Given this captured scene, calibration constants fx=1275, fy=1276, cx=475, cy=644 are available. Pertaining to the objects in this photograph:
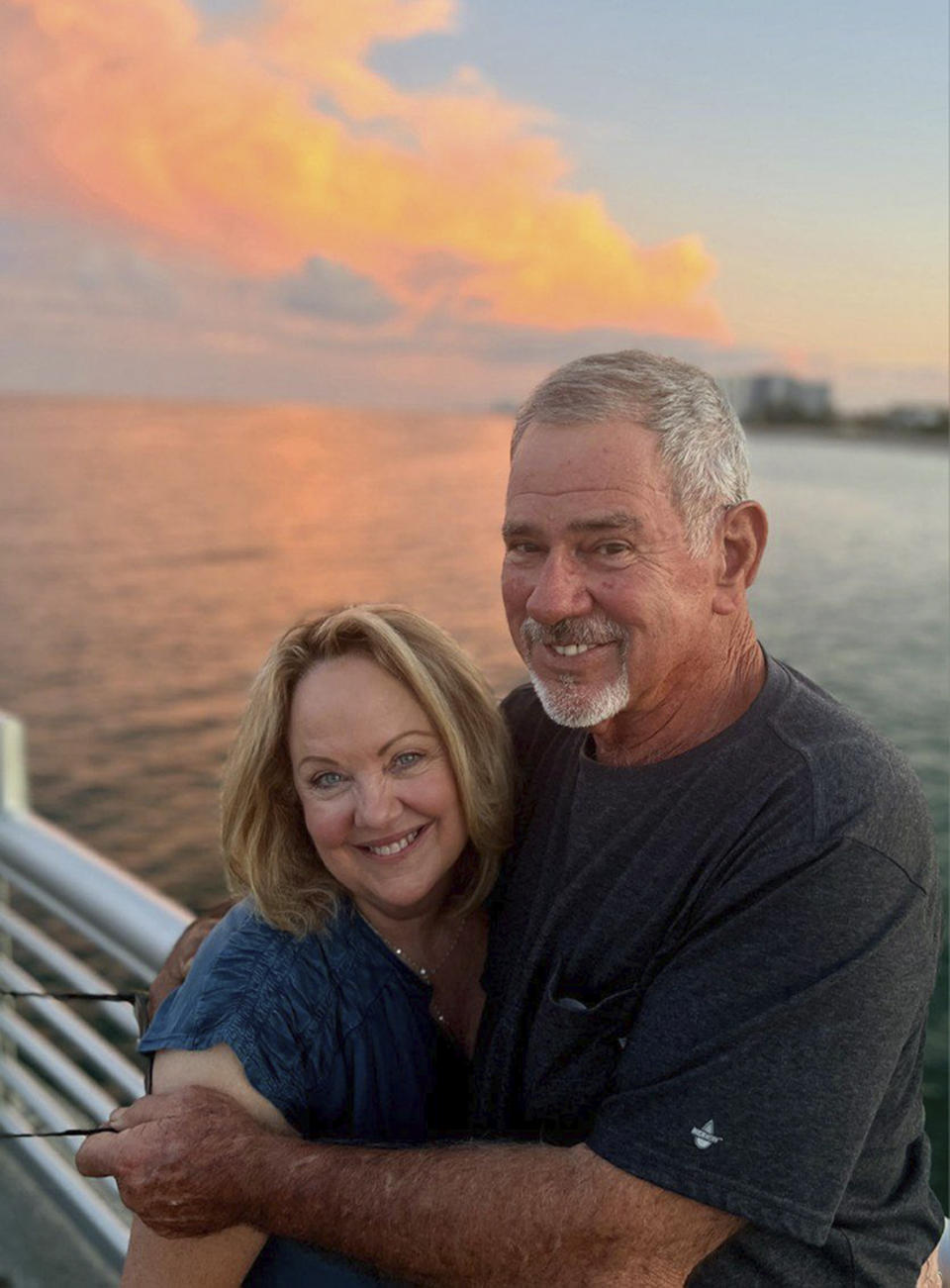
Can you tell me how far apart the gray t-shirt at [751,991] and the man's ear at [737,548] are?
115 mm

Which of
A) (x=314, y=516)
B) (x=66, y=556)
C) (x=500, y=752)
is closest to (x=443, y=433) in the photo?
(x=314, y=516)

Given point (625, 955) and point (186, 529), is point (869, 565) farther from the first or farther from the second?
point (625, 955)

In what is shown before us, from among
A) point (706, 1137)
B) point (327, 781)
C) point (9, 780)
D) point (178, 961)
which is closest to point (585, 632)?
point (327, 781)

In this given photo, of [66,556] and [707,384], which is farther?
[66,556]

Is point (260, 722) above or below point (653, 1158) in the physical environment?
above

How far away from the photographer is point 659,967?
154cm

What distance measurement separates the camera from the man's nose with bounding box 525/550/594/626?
167 centimetres

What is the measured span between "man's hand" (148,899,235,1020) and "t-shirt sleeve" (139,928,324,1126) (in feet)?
0.61

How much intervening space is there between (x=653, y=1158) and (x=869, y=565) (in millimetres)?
40050

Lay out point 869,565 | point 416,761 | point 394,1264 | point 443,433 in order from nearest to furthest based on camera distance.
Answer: point 394,1264 < point 416,761 < point 869,565 < point 443,433

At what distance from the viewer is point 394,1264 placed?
1.50 meters

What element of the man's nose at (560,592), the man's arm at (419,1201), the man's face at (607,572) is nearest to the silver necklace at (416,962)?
the man's arm at (419,1201)

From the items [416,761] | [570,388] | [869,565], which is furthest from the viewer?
[869,565]

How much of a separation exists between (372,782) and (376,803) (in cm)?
3
